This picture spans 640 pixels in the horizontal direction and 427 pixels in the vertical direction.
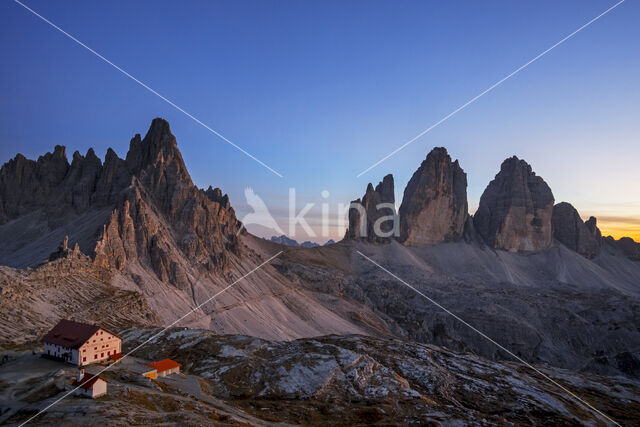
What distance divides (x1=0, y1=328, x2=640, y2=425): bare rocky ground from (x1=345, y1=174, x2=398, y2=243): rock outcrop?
121936 millimetres

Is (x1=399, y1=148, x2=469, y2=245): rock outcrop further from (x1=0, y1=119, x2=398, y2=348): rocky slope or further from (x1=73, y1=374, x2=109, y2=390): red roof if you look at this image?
(x1=73, y1=374, x2=109, y2=390): red roof

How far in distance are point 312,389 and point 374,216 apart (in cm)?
15269

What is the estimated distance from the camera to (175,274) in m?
86.3

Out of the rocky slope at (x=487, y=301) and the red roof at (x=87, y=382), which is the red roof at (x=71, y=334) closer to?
the red roof at (x=87, y=382)

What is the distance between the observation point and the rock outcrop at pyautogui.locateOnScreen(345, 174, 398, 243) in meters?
183

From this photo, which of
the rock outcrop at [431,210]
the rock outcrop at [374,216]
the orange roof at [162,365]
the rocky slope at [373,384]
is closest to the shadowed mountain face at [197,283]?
the orange roof at [162,365]

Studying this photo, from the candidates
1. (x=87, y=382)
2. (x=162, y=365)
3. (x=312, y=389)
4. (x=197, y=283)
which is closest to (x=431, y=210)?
(x=197, y=283)

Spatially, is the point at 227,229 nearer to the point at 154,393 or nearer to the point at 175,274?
the point at 175,274

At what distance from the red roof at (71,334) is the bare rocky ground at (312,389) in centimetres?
192

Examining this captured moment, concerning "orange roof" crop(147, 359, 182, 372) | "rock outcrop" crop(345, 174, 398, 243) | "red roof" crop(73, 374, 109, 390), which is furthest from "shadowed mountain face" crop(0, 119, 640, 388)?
"rock outcrop" crop(345, 174, 398, 243)

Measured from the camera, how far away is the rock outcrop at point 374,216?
18325cm

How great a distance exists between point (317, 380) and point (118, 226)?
57531 millimetres

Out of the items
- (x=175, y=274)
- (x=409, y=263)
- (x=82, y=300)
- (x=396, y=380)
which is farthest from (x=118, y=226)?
(x=409, y=263)

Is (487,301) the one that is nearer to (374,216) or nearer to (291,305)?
(291,305)
